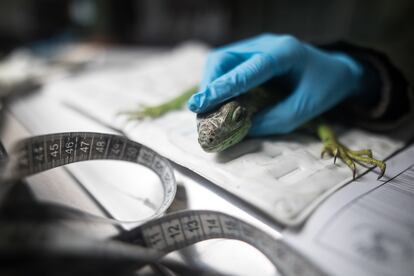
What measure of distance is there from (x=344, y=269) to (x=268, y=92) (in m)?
1.14

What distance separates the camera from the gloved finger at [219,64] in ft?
5.29

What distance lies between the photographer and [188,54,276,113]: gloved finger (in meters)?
1.35

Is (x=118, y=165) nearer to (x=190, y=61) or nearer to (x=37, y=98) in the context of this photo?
(x=37, y=98)

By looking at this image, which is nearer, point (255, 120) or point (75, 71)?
point (255, 120)

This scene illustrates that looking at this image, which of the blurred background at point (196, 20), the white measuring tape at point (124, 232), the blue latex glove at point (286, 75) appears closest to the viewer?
the white measuring tape at point (124, 232)

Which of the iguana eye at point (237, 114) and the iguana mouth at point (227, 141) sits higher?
the iguana eye at point (237, 114)

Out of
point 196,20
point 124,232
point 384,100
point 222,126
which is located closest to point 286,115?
point 222,126

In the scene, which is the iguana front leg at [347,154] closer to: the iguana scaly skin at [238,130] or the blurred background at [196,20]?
the iguana scaly skin at [238,130]

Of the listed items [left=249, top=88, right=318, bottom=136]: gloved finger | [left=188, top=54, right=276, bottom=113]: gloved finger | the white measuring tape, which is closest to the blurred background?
[left=249, top=88, right=318, bottom=136]: gloved finger

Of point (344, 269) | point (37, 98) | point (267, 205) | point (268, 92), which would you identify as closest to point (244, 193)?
point (267, 205)

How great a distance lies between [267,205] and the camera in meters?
1.10

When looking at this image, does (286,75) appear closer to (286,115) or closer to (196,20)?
(286,115)

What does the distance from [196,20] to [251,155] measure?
369 cm

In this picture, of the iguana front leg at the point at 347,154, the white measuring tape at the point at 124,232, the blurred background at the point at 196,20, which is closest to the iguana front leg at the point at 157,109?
the white measuring tape at the point at 124,232
